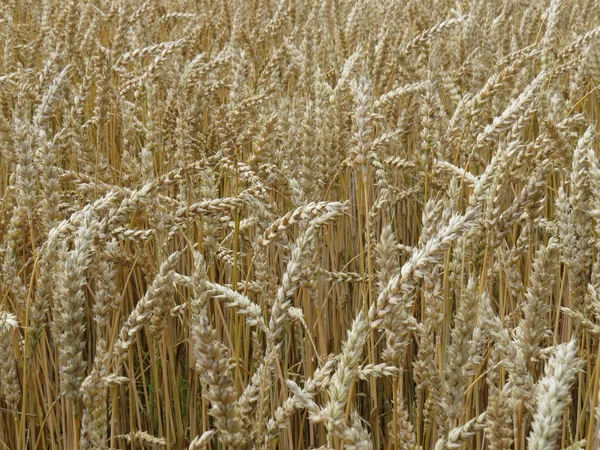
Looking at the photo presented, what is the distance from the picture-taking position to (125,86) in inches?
88.0

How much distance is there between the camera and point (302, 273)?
1309 mm

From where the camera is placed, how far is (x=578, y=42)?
2.16 meters

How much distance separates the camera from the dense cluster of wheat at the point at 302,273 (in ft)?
3.19

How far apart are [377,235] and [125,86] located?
957 mm

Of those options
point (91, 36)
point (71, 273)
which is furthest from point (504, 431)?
point (91, 36)

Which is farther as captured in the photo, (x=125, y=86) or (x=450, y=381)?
(x=125, y=86)

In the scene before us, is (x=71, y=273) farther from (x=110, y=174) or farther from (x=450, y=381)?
(x=110, y=174)

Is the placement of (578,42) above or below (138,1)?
below

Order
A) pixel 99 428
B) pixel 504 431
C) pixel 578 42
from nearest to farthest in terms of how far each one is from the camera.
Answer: pixel 504 431
pixel 99 428
pixel 578 42

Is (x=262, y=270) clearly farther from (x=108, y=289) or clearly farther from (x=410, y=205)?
(x=410, y=205)

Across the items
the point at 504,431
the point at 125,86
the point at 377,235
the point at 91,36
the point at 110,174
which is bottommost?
the point at 377,235

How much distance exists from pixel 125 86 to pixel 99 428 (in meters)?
1.34

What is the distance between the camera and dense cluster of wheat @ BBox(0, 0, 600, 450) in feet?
3.19

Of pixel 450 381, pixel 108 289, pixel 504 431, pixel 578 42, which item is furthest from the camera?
pixel 578 42
